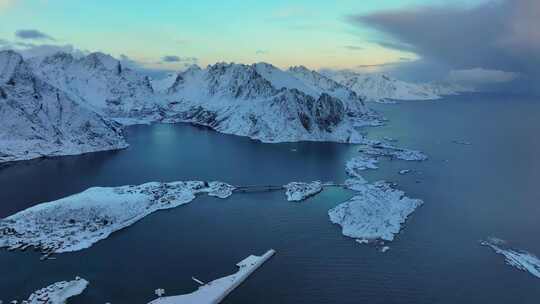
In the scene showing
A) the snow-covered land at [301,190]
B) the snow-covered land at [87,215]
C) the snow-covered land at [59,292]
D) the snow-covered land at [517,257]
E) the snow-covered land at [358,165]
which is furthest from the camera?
the snow-covered land at [358,165]

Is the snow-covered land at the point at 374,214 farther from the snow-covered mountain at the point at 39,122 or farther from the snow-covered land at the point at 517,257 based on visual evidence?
the snow-covered mountain at the point at 39,122

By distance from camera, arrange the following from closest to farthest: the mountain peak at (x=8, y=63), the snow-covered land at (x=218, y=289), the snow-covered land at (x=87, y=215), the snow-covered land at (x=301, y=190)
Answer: the snow-covered land at (x=218, y=289), the snow-covered land at (x=87, y=215), the snow-covered land at (x=301, y=190), the mountain peak at (x=8, y=63)

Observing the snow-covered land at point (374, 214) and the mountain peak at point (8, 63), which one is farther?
the mountain peak at point (8, 63)

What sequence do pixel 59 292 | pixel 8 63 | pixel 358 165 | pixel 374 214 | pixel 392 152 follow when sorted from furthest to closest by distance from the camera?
pixel 8 63
pixel 392 152
pixel 358 165
pixel 374 214
pixel 59 292

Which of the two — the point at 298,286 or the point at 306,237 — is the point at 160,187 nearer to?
the point at 306,237

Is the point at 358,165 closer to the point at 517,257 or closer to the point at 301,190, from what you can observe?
the point at 301,190

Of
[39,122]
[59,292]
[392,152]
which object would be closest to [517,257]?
[59,292]

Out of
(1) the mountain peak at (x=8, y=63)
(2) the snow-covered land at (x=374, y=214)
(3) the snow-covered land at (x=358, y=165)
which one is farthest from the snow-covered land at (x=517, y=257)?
(1) the mountain peak at (x=8, y=63)

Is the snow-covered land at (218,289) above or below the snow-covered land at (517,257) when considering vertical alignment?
below
